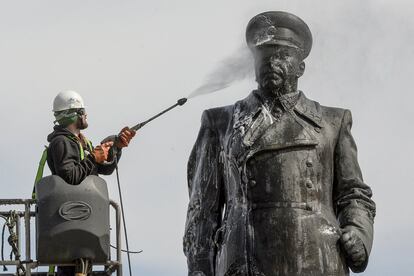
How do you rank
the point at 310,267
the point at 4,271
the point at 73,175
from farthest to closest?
the point at 4,271
the point at 73,175
the point at 310,267

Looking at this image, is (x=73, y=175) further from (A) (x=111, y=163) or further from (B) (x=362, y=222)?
(B) (x=362, y=222)

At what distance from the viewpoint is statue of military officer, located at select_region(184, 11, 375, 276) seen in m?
23.5

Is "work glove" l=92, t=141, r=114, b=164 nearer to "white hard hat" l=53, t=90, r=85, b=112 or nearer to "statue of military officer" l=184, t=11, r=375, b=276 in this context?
"white hard hat" l=53, t=90, r=85, b=112

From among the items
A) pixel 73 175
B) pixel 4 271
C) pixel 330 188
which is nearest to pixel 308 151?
pixel 330 188

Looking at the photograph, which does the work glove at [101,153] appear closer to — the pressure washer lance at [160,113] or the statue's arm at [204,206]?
the pressure washer lance at [160,113]

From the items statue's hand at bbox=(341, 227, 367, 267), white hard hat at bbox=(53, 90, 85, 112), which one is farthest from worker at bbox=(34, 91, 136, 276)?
statue's hand at bbox=(341, 227, 367, 267)

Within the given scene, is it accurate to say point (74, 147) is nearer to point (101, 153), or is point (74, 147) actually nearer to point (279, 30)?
point (101, 153)

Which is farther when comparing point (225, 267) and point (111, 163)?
point (111, 163)

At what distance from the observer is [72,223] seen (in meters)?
32.5

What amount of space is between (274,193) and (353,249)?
2.75 feet

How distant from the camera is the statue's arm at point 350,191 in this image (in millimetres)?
23766

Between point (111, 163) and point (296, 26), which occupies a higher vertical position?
point (111, 163)

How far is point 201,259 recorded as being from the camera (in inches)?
942

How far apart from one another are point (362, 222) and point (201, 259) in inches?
56.8
